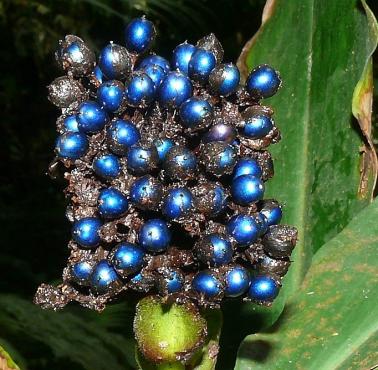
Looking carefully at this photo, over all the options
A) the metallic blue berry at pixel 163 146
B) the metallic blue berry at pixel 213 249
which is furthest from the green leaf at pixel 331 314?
the metallic blue berry at pixel 163 146

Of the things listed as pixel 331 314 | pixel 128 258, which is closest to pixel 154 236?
pixel 128 258

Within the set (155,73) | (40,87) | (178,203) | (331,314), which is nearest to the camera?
(178,203)

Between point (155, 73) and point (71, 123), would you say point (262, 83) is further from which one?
point (71, 123)

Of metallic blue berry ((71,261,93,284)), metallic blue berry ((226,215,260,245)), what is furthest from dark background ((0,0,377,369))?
metallic blue berry ((226,215,260,245))

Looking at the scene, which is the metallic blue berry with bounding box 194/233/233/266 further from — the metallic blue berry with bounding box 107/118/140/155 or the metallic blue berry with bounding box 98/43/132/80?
the metallic blue berry with bounding box 98/43/132/80

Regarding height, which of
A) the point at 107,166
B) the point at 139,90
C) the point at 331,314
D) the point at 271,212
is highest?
the point at 139,90

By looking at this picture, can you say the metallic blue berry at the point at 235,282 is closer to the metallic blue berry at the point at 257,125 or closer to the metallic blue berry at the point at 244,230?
the metallic blue berry at the point at 244,230

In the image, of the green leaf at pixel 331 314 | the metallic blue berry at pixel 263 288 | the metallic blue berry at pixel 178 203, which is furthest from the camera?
the green leaf at pixel 331 314
